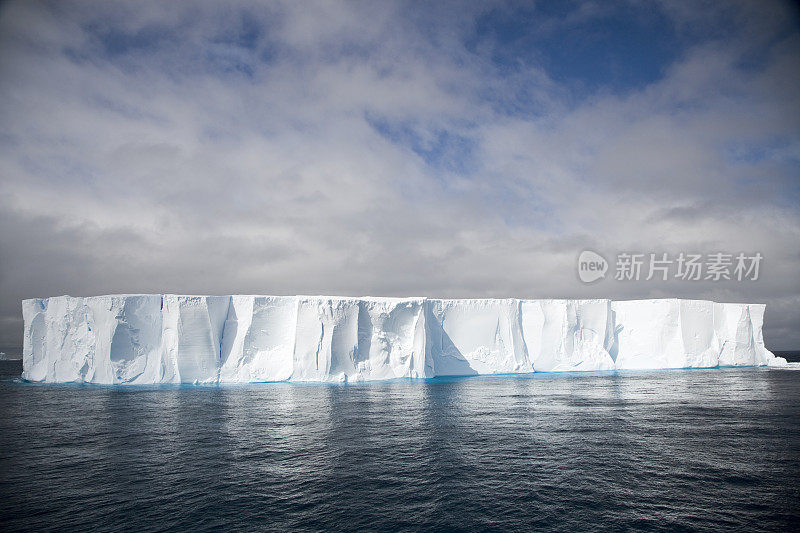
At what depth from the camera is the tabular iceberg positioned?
24.5 metres

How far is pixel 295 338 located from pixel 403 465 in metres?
17.2

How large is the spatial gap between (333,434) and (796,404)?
59.3 ft

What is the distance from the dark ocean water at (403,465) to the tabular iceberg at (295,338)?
7379 mm

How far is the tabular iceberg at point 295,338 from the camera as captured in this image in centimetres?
2448

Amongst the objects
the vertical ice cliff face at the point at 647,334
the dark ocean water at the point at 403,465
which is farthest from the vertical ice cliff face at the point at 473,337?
the dark ocean water at the point at 403,465

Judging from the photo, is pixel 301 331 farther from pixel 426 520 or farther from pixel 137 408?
pixel 426 520

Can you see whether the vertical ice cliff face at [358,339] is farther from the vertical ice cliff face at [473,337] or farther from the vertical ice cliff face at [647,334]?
the vertical ice cliff face at [647,334]

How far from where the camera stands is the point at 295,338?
25281 mm

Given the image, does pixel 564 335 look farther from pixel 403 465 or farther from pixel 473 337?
pixel 403 465

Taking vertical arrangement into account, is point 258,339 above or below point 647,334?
above

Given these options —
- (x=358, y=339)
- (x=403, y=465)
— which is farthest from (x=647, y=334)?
(x=403, y=465)

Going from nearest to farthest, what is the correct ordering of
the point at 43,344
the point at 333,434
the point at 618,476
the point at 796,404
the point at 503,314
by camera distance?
the point at 618,476 → the point at 333,434 → the point at 796,404 → the point at 43,344 → the point at 503,314

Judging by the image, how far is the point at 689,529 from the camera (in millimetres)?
6270

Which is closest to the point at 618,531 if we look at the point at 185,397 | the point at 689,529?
the point at 689,529
